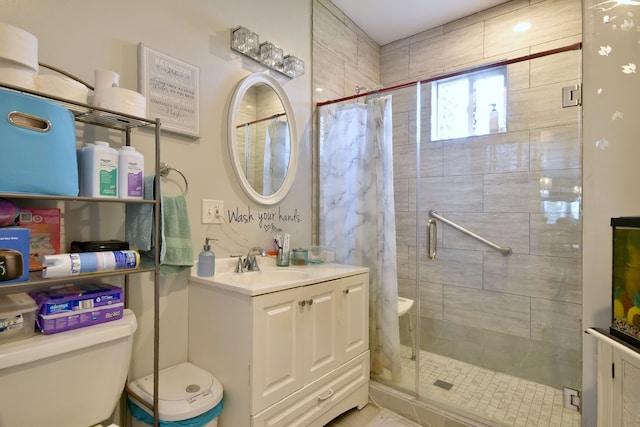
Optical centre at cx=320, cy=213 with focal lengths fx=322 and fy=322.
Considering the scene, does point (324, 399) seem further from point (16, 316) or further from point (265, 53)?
point (265, 53)

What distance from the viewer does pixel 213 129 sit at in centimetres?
177

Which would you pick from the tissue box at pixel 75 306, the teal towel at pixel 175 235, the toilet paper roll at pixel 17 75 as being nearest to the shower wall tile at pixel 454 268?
the teal towel at pixel 175 235

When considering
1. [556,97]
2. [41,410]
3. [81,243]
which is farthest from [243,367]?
[556,97]

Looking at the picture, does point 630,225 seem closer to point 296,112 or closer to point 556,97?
point 556,97

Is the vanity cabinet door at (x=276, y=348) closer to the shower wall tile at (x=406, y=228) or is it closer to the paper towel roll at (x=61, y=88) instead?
the paper towel roll at (x=61, y=88)

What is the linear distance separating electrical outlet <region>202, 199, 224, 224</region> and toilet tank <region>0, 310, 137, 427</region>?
25.4 inches

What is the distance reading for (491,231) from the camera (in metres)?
2.51

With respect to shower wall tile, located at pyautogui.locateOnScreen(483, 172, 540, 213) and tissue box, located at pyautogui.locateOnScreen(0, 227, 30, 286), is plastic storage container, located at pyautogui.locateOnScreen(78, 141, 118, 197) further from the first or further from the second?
shower wall tile, located at pyautogui.locateOnScreen(483, 172, 540, 213)

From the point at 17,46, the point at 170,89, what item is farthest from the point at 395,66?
the point at 17,46

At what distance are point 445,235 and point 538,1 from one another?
185 centimetres

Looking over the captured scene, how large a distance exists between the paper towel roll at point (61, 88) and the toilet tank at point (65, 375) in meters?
0.77

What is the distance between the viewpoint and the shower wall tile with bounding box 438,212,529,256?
2.38m

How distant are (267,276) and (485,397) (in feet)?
5.26

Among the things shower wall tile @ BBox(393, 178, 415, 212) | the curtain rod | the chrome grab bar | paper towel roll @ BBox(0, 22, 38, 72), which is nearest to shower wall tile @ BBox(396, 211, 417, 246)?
shower wall tile @ BBox(393, 178, 415, 212)
